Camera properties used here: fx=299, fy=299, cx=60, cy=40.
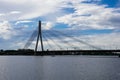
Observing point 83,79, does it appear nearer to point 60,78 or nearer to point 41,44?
point 60,78

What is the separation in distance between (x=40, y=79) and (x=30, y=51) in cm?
12477

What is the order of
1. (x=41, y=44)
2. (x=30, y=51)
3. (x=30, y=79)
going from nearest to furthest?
(x=30, y=79)
(x=41, y=44)
(x=30, y=51)

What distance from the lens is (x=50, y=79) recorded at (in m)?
38.2

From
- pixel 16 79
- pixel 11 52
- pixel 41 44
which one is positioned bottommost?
pixel 11 52

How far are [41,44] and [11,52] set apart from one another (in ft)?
302

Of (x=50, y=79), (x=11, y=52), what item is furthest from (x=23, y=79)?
(x=11, y=52)

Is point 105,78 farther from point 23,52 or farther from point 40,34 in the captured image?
point 23,52

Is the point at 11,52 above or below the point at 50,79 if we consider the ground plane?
below

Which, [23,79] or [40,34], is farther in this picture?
[40,34]

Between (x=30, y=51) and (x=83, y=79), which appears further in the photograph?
(x=30, y=51)

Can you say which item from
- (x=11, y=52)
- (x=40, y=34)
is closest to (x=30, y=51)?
(x=11, y=52)

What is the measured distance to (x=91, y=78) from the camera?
3869cm

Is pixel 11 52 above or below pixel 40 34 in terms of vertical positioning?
below

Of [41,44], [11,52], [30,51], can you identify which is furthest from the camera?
[11,52]
